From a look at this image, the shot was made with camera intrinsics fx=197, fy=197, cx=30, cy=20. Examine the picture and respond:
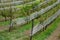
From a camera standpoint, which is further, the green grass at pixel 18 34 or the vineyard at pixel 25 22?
the vineyard at pixel 25 22

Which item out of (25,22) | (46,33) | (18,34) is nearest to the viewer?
(18,34)

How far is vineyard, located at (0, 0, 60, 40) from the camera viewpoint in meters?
11.2

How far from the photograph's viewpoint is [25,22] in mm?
13359

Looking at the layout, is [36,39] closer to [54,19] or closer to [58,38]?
[58,38]

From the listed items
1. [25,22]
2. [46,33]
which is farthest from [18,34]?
[25,22]

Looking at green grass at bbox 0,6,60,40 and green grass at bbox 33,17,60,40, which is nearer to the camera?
green grass at bbox 0,6,60,40

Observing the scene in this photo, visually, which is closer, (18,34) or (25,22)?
(18,34)

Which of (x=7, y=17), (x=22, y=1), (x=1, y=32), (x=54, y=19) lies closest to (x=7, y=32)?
(x=1, y=32)

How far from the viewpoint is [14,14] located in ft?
48.9

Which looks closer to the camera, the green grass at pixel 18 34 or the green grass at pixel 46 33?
the green grass at pixel 18 34

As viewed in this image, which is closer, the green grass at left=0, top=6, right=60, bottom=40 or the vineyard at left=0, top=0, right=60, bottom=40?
the green grass at left=0, top=6, right=60, bottom=40

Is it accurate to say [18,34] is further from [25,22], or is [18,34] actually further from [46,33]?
[25,22]

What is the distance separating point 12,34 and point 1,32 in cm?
73

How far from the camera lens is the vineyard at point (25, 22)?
1117 cm
